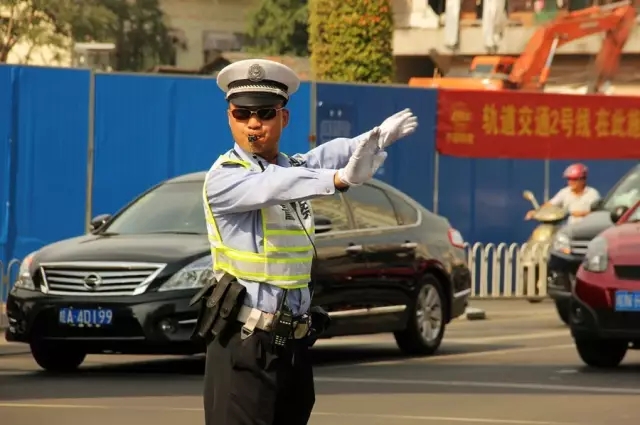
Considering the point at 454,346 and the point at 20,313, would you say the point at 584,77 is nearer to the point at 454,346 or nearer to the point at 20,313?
the point at 454,346

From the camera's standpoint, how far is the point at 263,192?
5715 millimetres

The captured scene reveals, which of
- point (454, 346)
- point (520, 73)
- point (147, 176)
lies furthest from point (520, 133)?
point (520, 73)

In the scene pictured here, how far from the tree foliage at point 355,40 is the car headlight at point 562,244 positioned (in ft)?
51.5

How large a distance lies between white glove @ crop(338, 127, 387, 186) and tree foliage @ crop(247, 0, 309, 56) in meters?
46.4

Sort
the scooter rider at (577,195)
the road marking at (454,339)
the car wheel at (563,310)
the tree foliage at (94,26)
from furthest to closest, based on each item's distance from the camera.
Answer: the tree foliage at (94,26) < the scooter rider at (577,195) < the car wheel at (563,310) < the road marking at (454,339)

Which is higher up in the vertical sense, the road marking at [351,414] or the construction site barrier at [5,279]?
the construction site barrier at [5,279]

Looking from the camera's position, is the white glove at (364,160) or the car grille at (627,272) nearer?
the white glove at (364,160)

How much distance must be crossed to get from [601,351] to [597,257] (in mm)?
824

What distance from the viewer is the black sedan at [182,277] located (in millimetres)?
12898

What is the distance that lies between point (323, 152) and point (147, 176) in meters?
14.9

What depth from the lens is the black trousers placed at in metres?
5.84

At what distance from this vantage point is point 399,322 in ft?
48.7

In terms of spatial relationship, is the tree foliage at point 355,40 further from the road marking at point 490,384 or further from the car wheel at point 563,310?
the road marking at point 490,384

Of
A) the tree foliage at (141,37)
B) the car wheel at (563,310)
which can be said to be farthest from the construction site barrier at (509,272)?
the tree foliage at (141,37)
